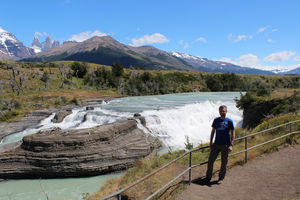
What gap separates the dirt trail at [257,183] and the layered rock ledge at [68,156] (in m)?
8.86

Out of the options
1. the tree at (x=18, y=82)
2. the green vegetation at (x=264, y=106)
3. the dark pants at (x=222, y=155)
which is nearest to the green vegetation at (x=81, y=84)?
the tree at (x=18, y=82)

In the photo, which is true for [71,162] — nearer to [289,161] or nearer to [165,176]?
[165,176]

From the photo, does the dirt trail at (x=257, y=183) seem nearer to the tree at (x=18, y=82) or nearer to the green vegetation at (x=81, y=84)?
the green vegetation at (x=81, y=84)

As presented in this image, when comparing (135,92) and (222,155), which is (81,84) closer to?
(135,92)

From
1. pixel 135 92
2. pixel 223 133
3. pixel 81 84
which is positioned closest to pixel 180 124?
pixel 223 133

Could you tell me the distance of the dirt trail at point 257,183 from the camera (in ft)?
21.7

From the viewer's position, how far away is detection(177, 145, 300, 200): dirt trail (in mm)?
6617

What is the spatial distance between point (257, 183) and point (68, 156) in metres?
12.1

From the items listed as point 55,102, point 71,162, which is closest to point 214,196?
point 71,162

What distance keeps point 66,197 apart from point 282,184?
35.0 ft

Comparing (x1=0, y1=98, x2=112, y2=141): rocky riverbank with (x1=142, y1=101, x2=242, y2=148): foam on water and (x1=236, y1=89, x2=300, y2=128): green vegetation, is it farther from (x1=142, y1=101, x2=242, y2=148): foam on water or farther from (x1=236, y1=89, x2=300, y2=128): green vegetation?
(x1=236, y1=89, x2=300, y2=128): green vegetation

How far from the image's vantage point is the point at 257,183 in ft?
24.6

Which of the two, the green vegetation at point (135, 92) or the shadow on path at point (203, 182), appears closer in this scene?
the shadow on path at point (203, 182)

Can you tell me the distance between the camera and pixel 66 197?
39.0 feet
